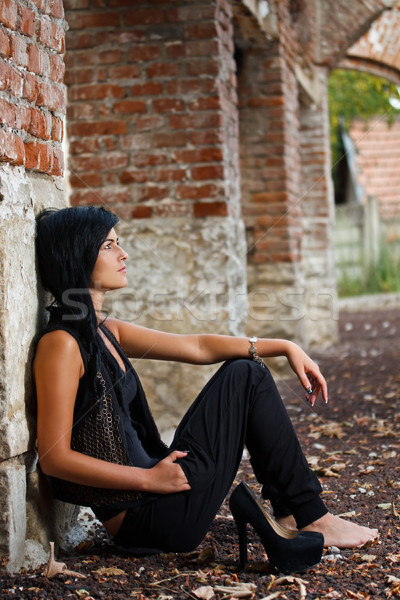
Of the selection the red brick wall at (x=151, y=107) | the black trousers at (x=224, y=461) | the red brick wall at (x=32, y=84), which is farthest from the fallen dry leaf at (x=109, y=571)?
the red brick wall at (x=151, y=107)

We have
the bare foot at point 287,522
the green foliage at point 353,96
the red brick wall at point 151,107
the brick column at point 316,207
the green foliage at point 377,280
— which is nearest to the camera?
the bare foot at point 287,522

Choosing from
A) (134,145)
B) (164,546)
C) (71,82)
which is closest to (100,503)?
(164,546)

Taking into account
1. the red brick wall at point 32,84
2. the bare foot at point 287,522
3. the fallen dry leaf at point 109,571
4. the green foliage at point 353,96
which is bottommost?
the fallen dry leaf at point 109,571

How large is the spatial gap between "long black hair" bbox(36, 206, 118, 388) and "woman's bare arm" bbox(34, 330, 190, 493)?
64 millimetres

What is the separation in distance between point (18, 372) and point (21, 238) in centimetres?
40

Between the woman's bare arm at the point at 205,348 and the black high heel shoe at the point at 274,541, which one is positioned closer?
the black high heel shoe at the point at 274,541

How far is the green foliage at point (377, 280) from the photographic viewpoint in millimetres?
13016

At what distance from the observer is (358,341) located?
25.5 feet

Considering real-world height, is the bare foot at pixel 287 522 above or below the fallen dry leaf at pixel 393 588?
above

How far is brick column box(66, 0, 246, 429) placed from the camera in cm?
412

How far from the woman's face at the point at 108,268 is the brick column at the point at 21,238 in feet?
0.63

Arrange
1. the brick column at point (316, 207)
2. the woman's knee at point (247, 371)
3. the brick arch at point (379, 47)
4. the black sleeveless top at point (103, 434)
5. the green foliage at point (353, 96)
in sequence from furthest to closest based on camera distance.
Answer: the green foliage at point (353, 96), the brick arch at point (379, 47), the brick column at point (316, 207), the woman's knee at point (247, 371), the black sleeveless top at point (103, 434)

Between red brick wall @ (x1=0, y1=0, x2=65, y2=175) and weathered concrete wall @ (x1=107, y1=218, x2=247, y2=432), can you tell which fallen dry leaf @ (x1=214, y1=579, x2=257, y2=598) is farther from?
weathered concrete wall @ (x1=107, y1=218, x2=247, y2=432)

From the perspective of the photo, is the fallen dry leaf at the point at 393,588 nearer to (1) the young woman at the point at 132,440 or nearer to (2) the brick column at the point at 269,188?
(1) the young woman at the point at 132,440
